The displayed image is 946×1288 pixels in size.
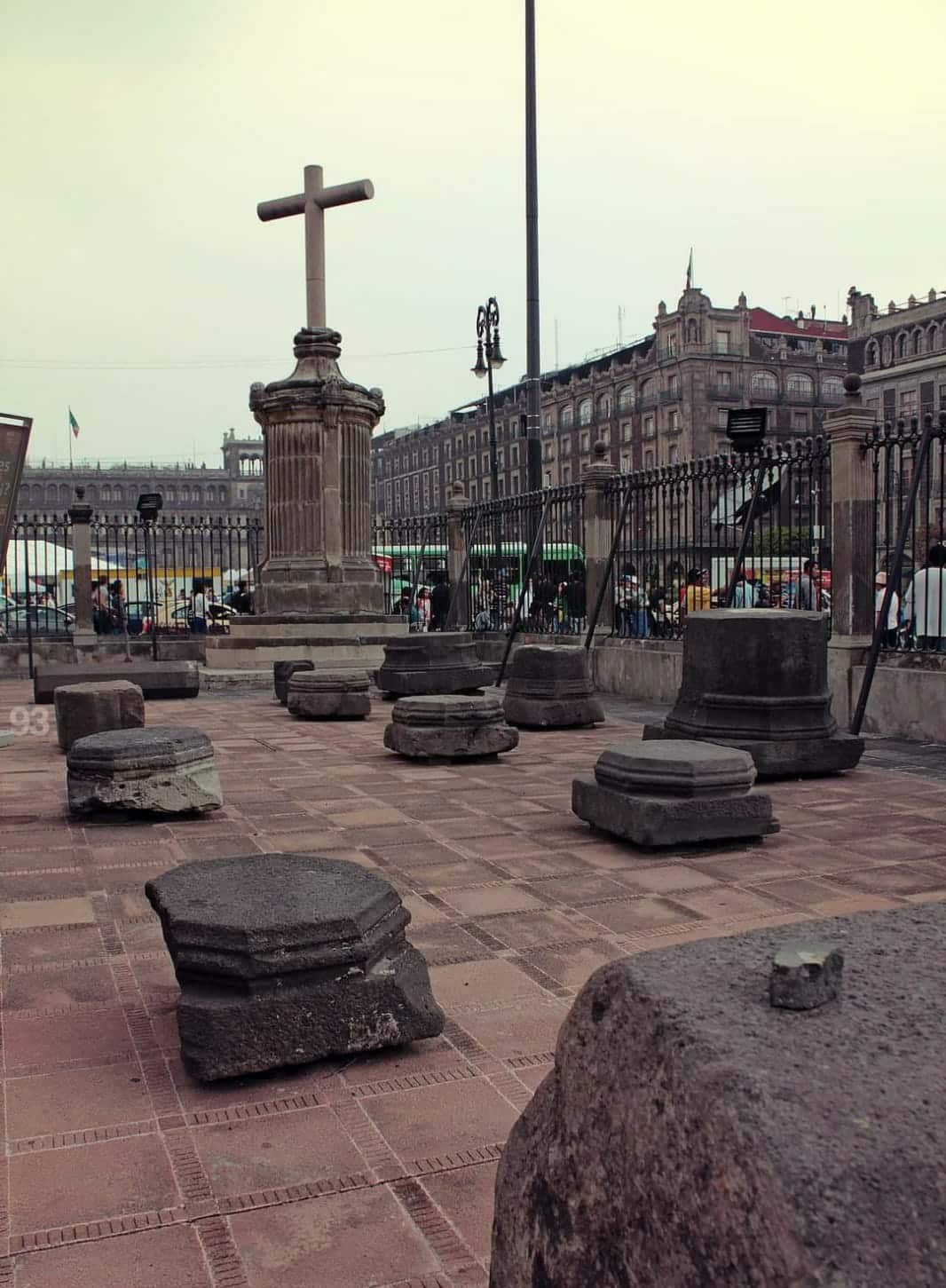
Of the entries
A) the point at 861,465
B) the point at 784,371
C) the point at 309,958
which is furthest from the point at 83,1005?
the point at 784,371

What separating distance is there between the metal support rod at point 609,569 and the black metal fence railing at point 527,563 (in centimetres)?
87

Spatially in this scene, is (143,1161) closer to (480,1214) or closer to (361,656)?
(480,1214)

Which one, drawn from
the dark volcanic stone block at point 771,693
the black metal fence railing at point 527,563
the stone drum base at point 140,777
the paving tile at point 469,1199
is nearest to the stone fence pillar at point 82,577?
the black metal fence railing at point 527,563

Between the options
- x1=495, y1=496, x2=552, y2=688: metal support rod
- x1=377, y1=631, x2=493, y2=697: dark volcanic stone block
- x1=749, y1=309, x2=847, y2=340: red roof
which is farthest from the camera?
x1=749, y1=309, x2=847, y2=340: red roof

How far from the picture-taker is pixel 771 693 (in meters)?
7.53

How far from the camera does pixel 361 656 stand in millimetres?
15555

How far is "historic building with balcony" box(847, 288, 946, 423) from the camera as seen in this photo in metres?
49.6

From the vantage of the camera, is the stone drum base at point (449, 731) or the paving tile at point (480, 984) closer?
the paving tile at point (480, 984)

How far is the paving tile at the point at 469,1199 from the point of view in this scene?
222 centimetres

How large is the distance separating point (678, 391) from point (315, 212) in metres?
49.3

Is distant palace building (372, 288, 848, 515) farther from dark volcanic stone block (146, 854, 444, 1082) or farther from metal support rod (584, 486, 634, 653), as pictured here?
dark volcanic stone block (146, 854, 444, 1082)

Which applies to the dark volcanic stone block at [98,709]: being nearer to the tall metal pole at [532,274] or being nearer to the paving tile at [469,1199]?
the paving tile at [469,1199]

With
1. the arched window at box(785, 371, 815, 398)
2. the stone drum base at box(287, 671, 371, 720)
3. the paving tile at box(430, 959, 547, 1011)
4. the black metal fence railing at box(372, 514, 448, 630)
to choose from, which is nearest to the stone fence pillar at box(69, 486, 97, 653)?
the black metal fence railing at box(372, 514, 448, 630)

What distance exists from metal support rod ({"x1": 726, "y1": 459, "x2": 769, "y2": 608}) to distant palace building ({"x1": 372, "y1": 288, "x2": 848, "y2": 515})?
48.2 metres
